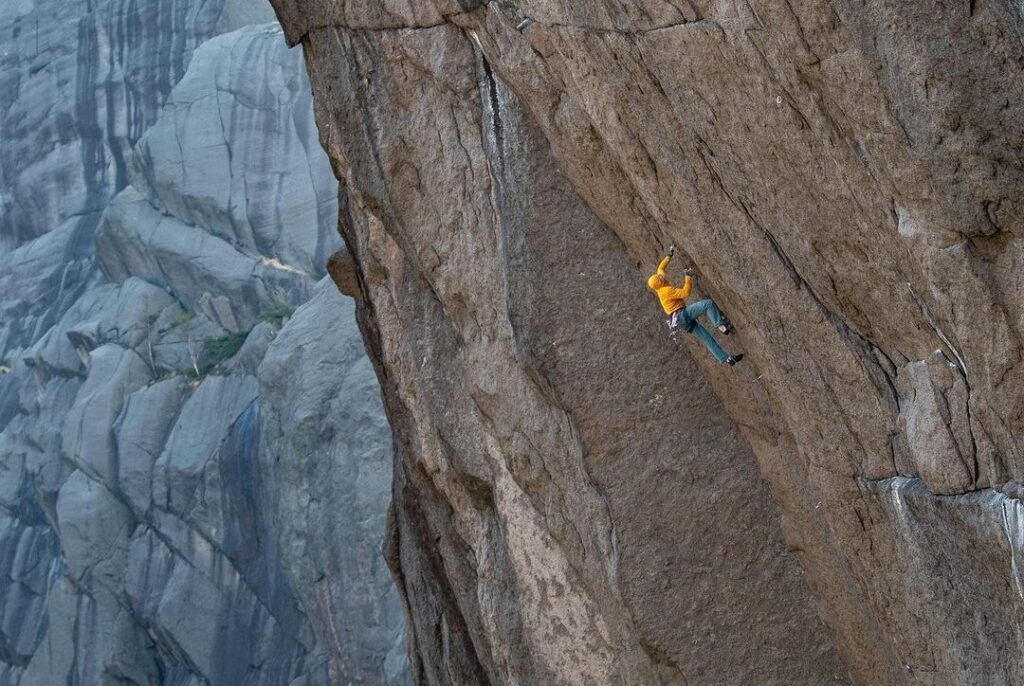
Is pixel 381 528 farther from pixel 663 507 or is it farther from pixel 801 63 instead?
pixel 801 63

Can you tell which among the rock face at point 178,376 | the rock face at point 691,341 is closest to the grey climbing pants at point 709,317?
the rock face at point 691,341

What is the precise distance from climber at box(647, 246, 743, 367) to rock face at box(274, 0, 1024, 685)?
0.16 metres

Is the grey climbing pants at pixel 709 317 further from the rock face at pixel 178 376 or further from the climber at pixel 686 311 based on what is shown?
the rock face at pixel 178 376

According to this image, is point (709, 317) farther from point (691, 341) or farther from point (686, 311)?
point (691, 341)

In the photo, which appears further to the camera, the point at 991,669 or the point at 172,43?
the point at 172,43

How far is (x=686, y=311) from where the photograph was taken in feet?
30.4

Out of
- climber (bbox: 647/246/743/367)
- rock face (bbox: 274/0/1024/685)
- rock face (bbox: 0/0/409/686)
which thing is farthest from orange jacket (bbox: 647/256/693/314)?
rock face (bbox: 0/0/409/686)

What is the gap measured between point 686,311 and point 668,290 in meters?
0.22

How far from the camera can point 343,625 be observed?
28.5 m

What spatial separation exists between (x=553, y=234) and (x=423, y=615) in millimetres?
6559

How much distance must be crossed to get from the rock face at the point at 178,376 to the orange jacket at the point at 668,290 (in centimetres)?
1898

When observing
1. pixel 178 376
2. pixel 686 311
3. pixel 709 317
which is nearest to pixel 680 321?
pixel 686 311

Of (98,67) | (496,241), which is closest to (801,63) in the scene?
(496,241)

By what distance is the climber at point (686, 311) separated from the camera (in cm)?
919
